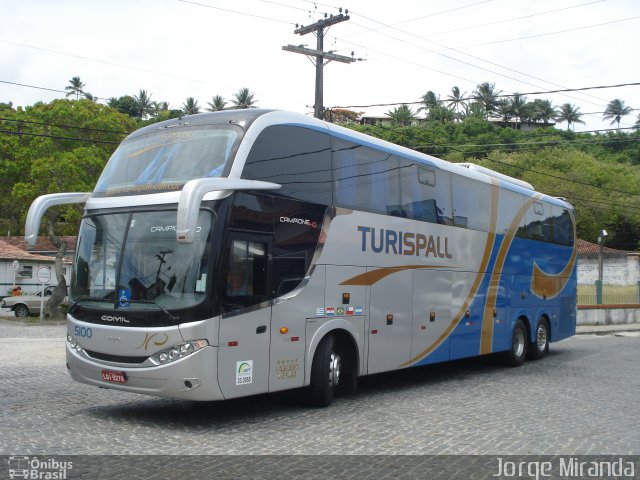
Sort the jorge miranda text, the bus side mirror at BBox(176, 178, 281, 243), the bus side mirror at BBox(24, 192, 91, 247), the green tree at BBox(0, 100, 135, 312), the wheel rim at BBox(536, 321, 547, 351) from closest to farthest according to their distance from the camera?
the jorge miranda text
the bus side mirror at BBox(176, 178, 281, 243)
the bus side mirror at BBox(24, 192, 91, 247)
the wheel rim at BBox(536, 321, 547, 351)
the green tree at BBox(0, 100, 135, 312)

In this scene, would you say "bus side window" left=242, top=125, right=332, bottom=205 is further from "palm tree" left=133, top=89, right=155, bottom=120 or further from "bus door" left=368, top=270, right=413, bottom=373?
"palm tree" left=133, top=89, right=155, bottom=120

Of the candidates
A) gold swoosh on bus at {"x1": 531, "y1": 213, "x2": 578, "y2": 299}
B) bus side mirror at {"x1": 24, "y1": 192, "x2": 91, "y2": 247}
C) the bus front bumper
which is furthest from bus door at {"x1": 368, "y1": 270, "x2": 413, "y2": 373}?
gold swoosh on bus at {"x1": 531, "y1": 213, "x2": 578, "y2": 299}

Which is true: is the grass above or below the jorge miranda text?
above

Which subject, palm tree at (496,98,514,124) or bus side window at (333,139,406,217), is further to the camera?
palm tree at (496,98,514,124)

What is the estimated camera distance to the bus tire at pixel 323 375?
10211 millimetres

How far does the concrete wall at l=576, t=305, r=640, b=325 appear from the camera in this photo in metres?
31.9

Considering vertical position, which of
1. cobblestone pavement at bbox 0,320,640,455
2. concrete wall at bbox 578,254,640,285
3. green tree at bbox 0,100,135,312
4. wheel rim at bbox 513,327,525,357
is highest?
green tree at bbox 0,100,135,312

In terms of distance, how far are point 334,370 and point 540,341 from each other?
934 cm

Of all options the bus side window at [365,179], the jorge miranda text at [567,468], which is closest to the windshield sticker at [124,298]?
the bus side window at [365,179]

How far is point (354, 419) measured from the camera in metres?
9.63

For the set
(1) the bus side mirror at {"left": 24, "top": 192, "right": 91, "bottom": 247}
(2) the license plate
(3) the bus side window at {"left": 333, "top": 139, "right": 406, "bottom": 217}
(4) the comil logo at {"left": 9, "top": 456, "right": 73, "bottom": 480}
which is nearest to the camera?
(4) the comil logo at {"left": 9, "top": 456, "right": 73, "bottom": 480}

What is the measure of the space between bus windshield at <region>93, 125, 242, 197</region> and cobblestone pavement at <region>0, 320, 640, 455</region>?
3026 millimetres

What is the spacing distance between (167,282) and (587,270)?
46236 millimetres

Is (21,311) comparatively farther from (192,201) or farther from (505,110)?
(505,110)
